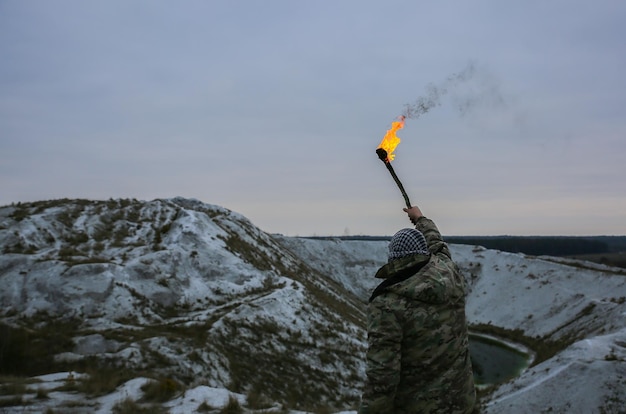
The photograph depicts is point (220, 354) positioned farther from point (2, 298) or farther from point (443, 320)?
point (443, 320)

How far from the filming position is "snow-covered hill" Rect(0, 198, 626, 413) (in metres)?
12.3

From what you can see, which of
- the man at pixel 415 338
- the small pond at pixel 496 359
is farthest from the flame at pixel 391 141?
the small pond at pixel 496 359

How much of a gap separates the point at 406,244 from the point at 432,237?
4.79 feet

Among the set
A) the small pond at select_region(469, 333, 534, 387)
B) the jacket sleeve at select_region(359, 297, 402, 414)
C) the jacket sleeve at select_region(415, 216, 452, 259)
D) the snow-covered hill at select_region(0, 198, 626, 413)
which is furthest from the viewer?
the small pond at select_region(469, 333, 534, 387)

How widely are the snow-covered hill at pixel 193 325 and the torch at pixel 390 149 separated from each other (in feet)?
23.2

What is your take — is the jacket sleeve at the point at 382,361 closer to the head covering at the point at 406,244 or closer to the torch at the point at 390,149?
the head covering at the point at 406,244

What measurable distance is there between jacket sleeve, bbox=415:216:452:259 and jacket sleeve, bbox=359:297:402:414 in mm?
1585

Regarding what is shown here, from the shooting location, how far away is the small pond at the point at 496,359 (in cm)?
2902

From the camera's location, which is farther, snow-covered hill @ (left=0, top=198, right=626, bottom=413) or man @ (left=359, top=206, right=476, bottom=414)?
snow-covered hill @ (left=0, top=198, right=626, bottom=413)

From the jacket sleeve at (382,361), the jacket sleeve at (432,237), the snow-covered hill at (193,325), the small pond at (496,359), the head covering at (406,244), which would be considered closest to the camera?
the jacket sleeve at (382,361)

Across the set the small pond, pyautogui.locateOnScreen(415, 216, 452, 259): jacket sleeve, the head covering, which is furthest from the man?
the small pond

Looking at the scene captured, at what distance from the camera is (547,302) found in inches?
1747

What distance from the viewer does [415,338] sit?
471cm

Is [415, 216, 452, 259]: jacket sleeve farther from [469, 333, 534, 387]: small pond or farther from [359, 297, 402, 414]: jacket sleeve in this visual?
[469, 333, 534, 387]: small pond
